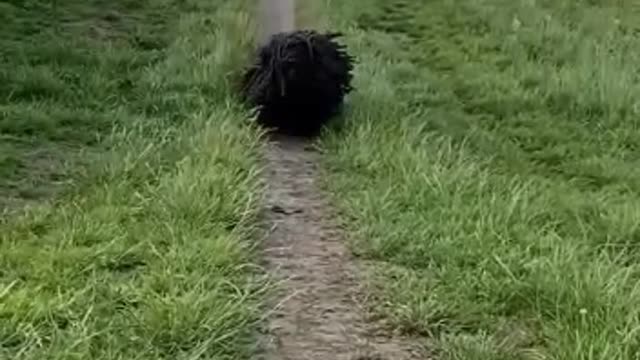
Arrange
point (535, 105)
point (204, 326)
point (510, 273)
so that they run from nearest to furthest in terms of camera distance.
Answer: point (204, 326), point (510, 273), point (535, 105)

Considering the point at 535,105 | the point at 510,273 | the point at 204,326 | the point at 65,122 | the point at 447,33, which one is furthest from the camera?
the point at 447,33

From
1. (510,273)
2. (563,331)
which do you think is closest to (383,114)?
(510,273)

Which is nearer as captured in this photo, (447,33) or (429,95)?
(429,95)

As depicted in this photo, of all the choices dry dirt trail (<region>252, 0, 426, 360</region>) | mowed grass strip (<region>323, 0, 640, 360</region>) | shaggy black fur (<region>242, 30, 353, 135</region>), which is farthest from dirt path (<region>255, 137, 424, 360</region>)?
shaggy black fur (<region>242, 30, 353, 135</region>)

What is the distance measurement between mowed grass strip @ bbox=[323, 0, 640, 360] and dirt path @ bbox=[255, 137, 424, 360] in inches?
4.1

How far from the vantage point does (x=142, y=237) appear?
4500mm

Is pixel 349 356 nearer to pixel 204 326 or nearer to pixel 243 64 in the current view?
pixel 204 326

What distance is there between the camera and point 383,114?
6961mm

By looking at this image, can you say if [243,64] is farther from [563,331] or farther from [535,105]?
[563,331]

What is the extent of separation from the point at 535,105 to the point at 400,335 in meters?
4.17

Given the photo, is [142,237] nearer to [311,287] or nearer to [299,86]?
[311,287]

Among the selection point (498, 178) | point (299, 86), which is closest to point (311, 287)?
point (498, 178)

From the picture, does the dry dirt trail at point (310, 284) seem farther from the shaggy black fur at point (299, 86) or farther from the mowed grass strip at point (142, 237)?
the shaggy black fur at point (299, 86)

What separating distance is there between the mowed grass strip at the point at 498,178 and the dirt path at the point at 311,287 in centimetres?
10
